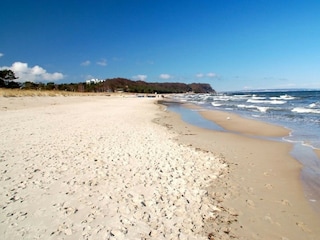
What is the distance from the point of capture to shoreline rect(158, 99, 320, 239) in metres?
4.56

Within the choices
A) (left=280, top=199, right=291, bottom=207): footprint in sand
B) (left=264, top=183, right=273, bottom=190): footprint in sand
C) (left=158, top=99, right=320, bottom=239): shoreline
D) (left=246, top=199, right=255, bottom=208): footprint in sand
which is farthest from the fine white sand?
(left=280, top=199, right=291, bottom=207): footprint in sand

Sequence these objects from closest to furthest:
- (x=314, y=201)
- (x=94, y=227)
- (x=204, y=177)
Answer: (x=94, y=227)
(x=314, y=201)
(x=204, y=177)

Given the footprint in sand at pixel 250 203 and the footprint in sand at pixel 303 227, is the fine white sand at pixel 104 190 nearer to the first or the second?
the footprint in sand at pixel 250 203

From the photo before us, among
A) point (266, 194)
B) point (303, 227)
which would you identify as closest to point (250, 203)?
point (266, 194)

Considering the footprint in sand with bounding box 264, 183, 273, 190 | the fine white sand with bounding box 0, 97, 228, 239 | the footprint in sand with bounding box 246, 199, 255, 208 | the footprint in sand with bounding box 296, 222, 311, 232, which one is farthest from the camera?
the footprint in sand with bounding box 264, 183, 273, 190

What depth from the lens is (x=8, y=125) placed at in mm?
13570

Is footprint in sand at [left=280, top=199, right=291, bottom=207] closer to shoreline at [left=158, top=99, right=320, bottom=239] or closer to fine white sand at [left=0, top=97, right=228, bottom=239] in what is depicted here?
shoreline at [left=158, top=99, right=320, bottom=239]

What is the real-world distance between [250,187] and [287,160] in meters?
3.24

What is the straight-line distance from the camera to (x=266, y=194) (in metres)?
6.02

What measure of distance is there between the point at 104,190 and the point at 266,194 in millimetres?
3643

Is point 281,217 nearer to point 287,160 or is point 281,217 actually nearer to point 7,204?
point 287,160

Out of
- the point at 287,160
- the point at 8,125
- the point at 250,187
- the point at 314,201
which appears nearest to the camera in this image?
the point at 314,201

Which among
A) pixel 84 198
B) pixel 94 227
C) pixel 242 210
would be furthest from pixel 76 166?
pixel 242 210

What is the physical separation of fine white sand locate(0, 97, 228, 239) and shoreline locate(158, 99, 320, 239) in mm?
522
